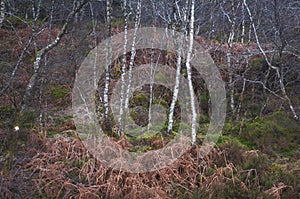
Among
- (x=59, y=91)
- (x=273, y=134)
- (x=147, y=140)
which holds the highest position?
(x=59, y=91)

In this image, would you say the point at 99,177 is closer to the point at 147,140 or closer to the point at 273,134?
the point at 147,140

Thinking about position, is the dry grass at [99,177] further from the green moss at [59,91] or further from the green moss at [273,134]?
the green moss at [59,91]

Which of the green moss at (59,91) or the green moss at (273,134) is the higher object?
the green moss at (59,91)

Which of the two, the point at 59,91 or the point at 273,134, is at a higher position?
the point at 59,91

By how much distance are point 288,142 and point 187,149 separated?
9.27 feet

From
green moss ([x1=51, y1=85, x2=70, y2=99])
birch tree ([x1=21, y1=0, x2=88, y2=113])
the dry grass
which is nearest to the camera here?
the dry grass

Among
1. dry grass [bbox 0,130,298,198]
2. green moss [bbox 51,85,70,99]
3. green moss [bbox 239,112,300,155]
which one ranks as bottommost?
dry grass [bbox 0,130,298,198]

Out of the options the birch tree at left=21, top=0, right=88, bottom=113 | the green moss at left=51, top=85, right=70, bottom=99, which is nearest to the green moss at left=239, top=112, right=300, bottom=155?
the birch tree at left=21, top=0, right=88, bottom=113

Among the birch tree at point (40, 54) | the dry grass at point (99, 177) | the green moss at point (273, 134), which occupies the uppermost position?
the birch tree at point (40, 54)

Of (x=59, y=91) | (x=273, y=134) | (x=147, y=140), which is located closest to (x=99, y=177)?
(x=147, y=140)

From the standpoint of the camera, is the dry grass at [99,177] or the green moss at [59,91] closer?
the dry grass at [99,177]

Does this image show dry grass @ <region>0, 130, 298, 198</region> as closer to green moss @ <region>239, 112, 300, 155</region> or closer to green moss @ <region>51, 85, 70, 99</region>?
green moss @ <region>239, 112, 300, 155</region>

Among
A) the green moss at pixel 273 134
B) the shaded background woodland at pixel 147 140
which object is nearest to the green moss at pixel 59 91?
the shaded background woodland at pixel 147 140

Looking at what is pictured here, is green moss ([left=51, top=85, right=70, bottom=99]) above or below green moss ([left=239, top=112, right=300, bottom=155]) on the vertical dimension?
above
